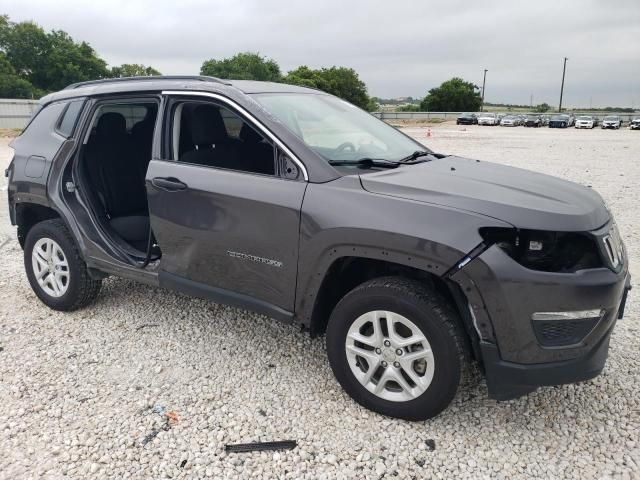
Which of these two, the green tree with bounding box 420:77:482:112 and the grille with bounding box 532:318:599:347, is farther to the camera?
the green tree with bounding box 420:77:482:112

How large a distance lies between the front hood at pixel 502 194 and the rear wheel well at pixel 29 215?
2984 millimetres

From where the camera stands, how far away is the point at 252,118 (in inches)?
125

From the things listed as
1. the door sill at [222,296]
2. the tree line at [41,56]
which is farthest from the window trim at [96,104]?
the tree line at [41,56]

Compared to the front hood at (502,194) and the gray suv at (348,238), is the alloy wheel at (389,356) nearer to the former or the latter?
the gray suv at (348,238)

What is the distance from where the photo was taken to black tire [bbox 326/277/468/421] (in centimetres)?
261

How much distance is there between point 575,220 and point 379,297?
1.03 metres

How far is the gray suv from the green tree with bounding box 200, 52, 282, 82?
61.0m

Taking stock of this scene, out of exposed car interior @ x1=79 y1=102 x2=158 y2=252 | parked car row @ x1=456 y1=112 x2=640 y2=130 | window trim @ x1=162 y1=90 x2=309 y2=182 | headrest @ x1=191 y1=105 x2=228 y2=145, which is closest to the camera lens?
window trim @ x1=162 y1=90 x2=309 y2=182

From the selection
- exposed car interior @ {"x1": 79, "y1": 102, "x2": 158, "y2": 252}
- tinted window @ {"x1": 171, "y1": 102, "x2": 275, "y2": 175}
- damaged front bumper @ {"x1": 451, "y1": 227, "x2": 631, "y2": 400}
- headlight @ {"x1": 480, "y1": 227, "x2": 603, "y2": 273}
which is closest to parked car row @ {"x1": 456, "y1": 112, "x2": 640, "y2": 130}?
exposed car interior @ {"x1": 79, "y1": 102, "x2": 158, "y2": 252}

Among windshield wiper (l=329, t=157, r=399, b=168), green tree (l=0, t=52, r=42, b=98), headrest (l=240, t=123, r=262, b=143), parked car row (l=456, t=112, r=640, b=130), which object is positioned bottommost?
windshield wiper (l=329, t=157, r=399, b=168)

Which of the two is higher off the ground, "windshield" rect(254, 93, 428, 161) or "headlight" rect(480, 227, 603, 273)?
"windshield" rect(254, 93, 428, 161)

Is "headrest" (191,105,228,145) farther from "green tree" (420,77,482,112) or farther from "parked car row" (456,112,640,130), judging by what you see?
"green tree" (420,77,482,112)

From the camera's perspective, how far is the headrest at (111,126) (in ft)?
14.3

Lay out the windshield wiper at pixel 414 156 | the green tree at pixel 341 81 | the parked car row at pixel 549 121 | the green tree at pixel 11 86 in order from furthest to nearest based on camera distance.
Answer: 1. the green tree at pixel 341 81
2. the green tree at pixel 11 86
3. the parked car row at pixel 549 121
4. the windshield wiper at pixel 414 156
